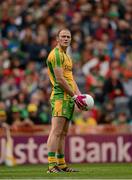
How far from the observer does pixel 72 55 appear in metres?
24.1

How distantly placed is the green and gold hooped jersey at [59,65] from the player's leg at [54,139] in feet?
1.32

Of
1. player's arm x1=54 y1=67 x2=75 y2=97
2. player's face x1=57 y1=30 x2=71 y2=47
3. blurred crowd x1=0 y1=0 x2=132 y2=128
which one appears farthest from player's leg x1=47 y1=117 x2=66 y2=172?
blurred crowd x1=0 y1=0 x2=132 y2=128

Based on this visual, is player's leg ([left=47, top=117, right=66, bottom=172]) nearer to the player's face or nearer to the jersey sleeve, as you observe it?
the jersey sleeve

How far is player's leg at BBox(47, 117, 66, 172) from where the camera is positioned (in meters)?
14.1

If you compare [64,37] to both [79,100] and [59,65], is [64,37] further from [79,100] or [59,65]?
[79,100]

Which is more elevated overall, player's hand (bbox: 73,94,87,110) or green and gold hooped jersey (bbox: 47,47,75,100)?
green and gold hooped jersey (bbox: 47,47,75,100)

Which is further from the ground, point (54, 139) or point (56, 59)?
point (56, 59)

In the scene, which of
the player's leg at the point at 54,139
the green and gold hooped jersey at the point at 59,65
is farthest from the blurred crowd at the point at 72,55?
the player's leg at the point at 54,139

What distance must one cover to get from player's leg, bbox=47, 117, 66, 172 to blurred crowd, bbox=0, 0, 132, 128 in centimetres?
659

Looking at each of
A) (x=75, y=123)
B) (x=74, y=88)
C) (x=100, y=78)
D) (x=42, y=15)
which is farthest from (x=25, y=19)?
(x=74, y=88)

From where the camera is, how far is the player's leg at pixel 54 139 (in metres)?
14.1

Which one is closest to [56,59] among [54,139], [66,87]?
[66,87]

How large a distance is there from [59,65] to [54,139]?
46.8 inches

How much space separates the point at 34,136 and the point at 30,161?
0.59 metres
